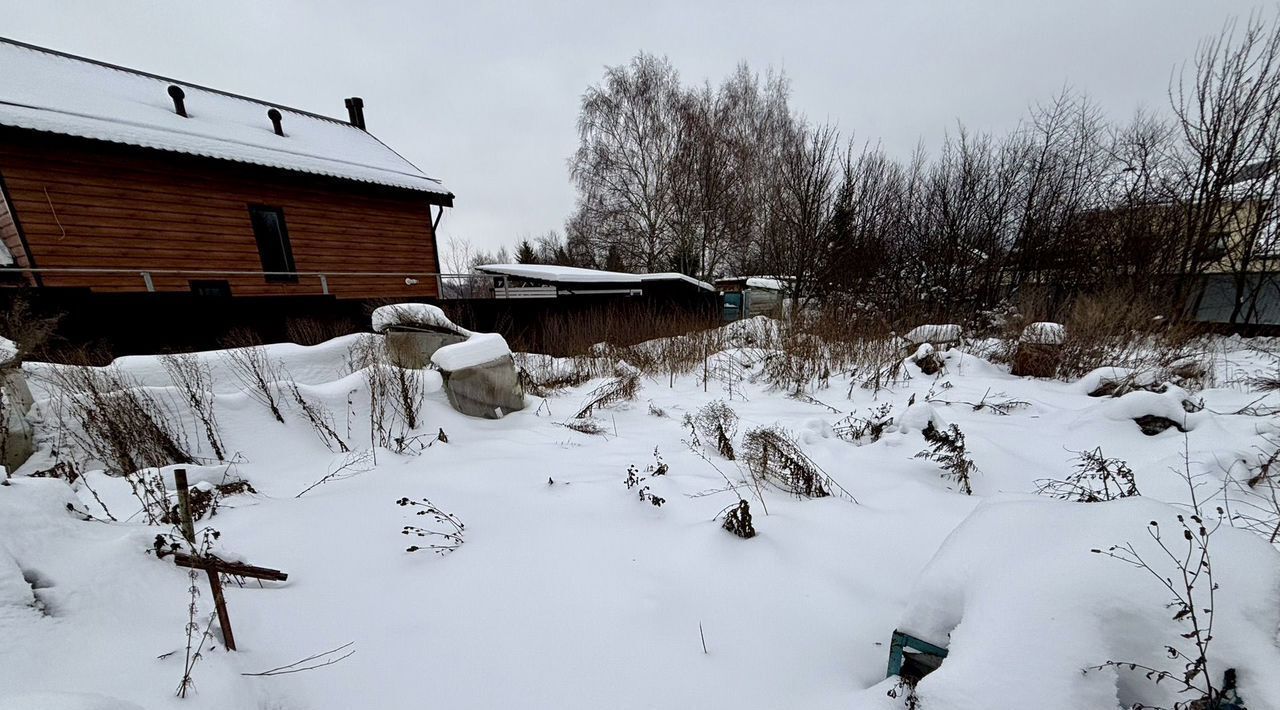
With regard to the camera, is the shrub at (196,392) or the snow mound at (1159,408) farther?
the shrub at (196,392)

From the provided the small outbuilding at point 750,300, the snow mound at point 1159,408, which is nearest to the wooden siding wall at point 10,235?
the snow mound at point 1159,408

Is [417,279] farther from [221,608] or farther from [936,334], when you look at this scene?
[936,334]

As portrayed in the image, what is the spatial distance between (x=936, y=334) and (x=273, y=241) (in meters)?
13.3

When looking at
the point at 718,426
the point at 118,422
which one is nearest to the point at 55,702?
the point at 718,426

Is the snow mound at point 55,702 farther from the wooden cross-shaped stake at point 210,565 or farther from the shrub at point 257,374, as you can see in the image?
the shrub at point 257,374

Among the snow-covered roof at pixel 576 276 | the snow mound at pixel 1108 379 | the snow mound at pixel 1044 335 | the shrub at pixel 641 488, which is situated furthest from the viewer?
the snow-covered roof at pixel 576 276

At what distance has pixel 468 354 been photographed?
4.40 metres

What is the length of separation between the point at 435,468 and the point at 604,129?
54.8 ft

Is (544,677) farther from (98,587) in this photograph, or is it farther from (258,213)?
(258,213)

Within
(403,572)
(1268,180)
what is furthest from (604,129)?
(403,572)

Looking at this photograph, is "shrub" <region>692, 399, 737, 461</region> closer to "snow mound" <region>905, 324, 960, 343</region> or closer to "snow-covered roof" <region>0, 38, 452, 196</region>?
"snow mound" <region>905, 324, 960, 343</region>

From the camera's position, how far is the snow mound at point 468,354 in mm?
4324

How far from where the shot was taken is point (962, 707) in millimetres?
955

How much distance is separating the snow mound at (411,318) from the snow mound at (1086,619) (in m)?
5.99
